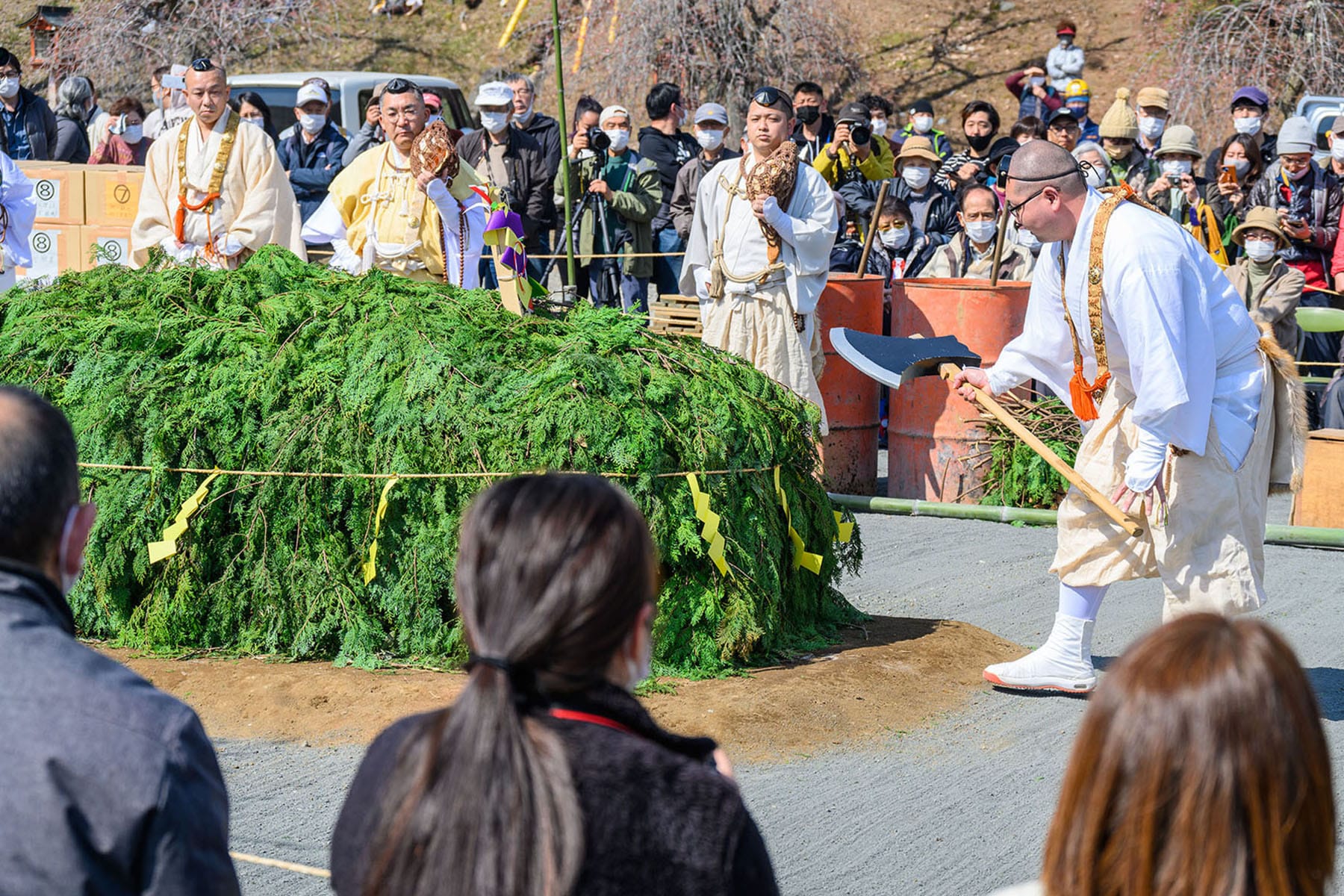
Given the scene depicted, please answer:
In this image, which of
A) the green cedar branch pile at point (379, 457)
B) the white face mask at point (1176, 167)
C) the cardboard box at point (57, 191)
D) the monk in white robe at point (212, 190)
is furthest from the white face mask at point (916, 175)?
the cardboard box at point (57, 191)

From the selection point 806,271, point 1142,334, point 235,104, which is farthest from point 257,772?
point 235,104

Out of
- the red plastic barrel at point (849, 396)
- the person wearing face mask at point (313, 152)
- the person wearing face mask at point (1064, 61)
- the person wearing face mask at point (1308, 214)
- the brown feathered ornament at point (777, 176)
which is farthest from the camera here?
the person wearing face mask at point (1064, 61)

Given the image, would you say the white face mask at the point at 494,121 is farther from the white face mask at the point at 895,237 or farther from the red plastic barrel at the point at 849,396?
the red plastic barrel at the point at 849,396

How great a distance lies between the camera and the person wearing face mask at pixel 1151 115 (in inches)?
478

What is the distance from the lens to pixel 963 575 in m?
7.21

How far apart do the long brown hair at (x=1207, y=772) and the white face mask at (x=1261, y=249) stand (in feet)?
28.1

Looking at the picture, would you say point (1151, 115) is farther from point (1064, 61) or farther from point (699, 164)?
point (1064, 61)

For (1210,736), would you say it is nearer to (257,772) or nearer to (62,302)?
(257,772)

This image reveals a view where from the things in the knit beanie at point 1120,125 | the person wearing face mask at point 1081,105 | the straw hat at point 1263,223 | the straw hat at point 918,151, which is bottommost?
the straw hat at point 1263,223

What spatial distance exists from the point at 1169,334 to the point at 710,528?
1623 millimetres

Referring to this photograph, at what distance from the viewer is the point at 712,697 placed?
5199mm

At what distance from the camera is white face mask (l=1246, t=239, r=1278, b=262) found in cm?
956

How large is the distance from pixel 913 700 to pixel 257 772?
84.5 inches

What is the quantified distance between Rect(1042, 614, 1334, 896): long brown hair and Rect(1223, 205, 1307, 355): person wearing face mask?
27.5 feet
